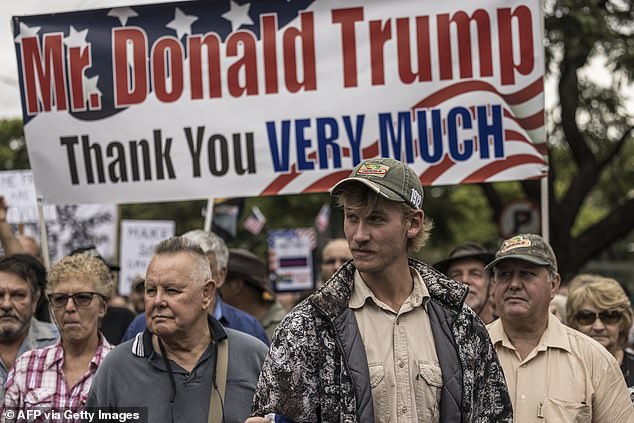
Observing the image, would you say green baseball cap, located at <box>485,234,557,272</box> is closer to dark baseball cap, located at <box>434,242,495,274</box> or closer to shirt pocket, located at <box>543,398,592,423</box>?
shirt pocket, located at <box>543,398,592,423</box>

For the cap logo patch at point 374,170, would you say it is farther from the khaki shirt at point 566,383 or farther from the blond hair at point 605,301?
the blond hair at point 605,301

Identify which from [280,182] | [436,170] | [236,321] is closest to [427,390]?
[236,321]

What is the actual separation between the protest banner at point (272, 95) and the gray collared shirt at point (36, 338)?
1331 mm

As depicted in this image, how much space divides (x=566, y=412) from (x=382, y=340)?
140 centimetres

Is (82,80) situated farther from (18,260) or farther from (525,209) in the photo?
(525,209)

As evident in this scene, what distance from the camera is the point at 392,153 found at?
663 centimetres

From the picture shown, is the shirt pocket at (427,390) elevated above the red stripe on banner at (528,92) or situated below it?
below

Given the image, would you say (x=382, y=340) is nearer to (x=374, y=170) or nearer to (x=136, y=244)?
(x=374, y=170)

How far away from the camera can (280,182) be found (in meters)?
6.77

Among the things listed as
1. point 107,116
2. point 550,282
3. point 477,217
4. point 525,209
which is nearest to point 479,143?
point 550,282

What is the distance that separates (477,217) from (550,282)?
3409 centimetres

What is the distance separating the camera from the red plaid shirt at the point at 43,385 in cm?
475

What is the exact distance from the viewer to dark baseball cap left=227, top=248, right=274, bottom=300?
7281mm

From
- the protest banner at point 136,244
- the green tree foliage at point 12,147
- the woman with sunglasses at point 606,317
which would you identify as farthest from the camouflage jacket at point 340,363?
the green tree foliage at point 12,147
